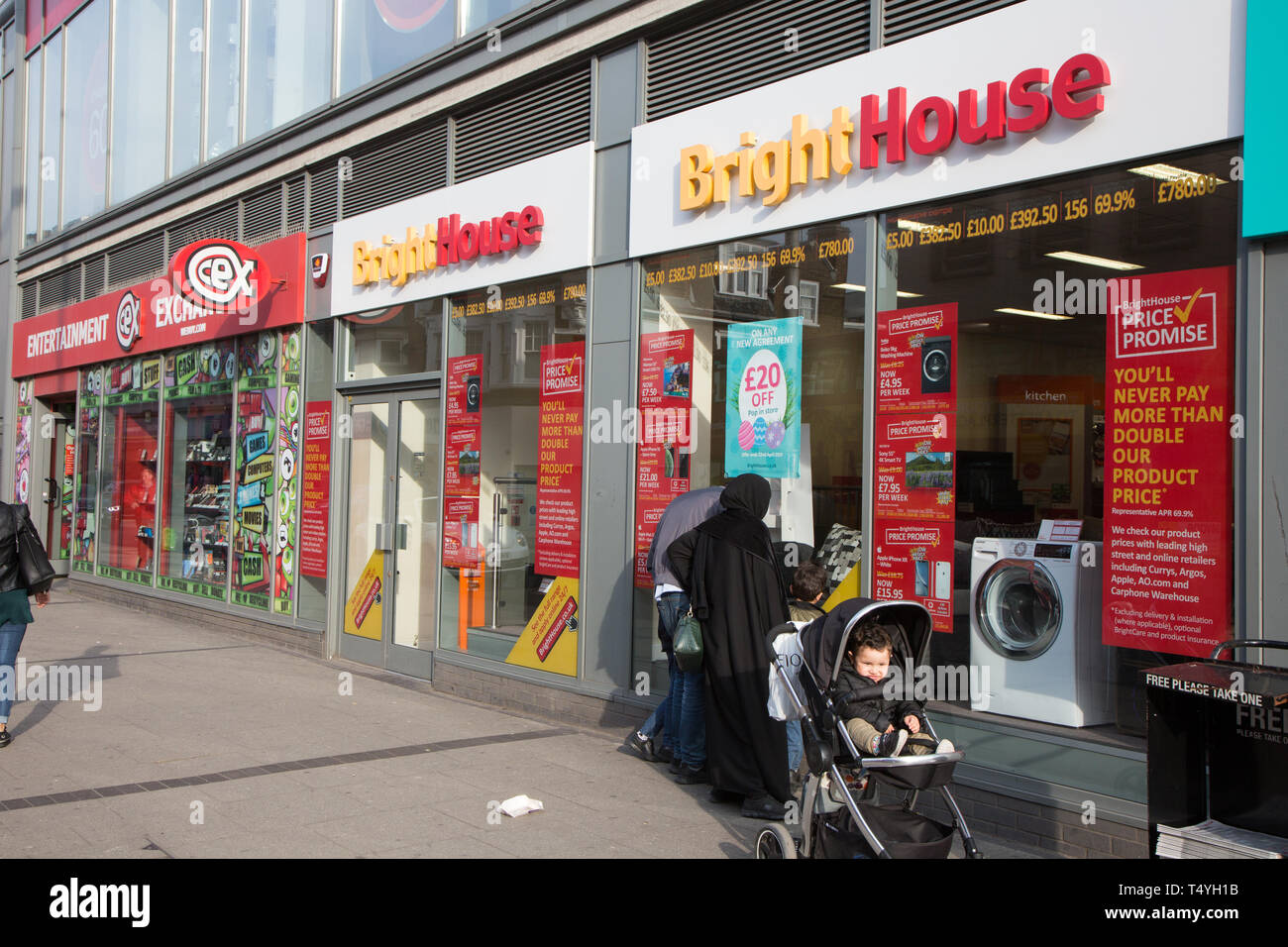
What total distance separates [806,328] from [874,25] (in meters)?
1.87

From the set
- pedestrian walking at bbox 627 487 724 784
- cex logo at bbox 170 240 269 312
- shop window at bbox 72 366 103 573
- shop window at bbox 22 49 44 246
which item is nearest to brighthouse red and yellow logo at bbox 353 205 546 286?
cex logo at bbox 170 240 269 312

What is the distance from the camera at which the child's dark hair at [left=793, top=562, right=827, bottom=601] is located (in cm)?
671

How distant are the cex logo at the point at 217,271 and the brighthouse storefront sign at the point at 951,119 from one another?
627cm

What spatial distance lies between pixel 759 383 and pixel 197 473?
979 centimetres

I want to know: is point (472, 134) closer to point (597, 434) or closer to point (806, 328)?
point (597, 434)

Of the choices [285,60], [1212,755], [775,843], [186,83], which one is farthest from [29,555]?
[186,83]

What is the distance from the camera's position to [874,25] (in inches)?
275

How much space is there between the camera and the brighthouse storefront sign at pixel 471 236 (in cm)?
924

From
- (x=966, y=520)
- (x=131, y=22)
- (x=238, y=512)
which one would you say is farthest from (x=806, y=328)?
(x=131, y=22)

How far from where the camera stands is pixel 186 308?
49.2 feet

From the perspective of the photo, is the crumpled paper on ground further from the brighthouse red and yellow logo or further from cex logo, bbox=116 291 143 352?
cex logo, bbox=116 291 143 352

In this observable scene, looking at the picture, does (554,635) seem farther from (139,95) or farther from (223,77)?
(139,95)

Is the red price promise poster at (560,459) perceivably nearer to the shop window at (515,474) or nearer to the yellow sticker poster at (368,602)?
the shop window at (515,474)

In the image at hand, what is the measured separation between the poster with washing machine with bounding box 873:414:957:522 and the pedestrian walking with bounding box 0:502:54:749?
5.58 metres
